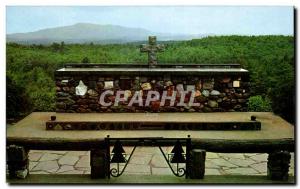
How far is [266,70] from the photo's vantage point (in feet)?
29.8

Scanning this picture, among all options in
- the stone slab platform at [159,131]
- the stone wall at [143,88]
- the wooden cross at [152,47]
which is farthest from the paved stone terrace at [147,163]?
the wooden cross at [152,47]

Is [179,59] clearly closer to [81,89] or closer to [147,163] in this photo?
[81,89]

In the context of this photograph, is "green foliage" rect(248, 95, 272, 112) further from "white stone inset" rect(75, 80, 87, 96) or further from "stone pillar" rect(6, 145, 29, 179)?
"stone pillar" rect(6, 145, 29, 179)

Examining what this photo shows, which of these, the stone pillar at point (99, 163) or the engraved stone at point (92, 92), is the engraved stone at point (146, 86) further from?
the stone pillar at point (99, 163)

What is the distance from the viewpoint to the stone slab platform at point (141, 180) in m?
4.44

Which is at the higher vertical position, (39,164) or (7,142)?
(7,142)

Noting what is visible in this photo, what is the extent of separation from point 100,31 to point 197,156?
212 inches

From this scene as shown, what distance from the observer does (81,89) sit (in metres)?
7.64

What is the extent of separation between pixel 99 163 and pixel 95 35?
540cm

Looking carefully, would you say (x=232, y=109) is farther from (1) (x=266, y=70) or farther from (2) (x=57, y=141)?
(2) (x=57, y=141)

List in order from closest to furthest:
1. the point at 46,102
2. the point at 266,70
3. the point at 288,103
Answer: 1. the point at 288,103
2. the point at 46,102
3. the point at 266,70

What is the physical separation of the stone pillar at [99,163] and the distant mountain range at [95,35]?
3.78 metres

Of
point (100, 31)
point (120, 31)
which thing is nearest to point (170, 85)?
point (120, 31)

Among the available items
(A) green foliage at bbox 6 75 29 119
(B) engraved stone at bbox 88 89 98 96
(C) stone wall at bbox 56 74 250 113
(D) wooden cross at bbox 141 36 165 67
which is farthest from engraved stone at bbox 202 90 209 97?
(A) green foliage at bbox 6 75 29 119
